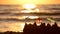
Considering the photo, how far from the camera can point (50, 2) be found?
224 centimetres

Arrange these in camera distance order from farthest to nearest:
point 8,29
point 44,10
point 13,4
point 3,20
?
point 13,4
point 44,10
point 3,20
point 8,29

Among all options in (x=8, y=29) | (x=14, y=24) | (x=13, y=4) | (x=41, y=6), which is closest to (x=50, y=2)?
(x=41, y=6)

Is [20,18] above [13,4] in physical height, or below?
below

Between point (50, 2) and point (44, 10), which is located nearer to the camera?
point (44, 10)

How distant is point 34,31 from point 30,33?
41 millimetres

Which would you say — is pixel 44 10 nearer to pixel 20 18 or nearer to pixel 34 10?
pixel 34 10

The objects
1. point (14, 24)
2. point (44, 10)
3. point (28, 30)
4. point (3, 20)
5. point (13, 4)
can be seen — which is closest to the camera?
point (28, 30)

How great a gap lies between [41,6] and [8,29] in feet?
2.19

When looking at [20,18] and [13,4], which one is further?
[13,4]

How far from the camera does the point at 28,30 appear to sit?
1.43 metres

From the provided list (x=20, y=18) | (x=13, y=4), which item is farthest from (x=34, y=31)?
(x=13, y=4)

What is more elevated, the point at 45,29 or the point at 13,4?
the point at 13,4

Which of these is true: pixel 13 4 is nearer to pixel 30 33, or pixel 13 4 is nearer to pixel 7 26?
pixel 7 26

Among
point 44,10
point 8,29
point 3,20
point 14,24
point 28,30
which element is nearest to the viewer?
point 28,30
